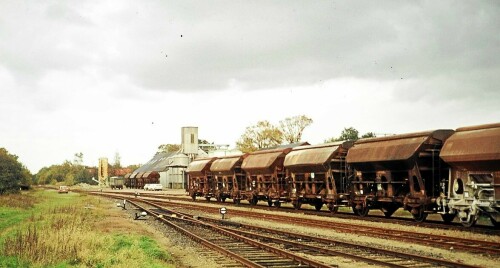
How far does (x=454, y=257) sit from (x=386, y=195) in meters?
9.55

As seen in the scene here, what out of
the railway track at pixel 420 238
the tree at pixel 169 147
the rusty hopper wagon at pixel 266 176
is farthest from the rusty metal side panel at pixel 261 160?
the tree at pixel 169 147

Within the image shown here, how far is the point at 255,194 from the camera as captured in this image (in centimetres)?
3528

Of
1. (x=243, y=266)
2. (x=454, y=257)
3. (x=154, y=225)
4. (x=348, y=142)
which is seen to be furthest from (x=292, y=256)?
(x=348, y=142)

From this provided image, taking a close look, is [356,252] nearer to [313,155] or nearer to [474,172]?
[474,172]

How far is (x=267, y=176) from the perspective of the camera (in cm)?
3372

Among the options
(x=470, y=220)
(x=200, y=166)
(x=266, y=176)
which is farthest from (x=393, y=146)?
(x=200, y=166)

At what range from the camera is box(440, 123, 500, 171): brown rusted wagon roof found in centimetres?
1655

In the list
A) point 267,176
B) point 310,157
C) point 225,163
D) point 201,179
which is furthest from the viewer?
point 201,179

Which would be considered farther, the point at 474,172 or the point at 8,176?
the point at 8,176

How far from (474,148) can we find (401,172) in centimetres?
447

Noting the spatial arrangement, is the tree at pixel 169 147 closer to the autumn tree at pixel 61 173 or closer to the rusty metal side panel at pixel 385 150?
the autumn tree at pixel 61 173

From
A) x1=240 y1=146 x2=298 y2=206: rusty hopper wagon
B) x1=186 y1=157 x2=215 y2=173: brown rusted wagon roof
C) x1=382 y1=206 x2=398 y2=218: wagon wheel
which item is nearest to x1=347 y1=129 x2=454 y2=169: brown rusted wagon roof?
x1=382 y1=206 x2=398 y2=218: wagon wheel

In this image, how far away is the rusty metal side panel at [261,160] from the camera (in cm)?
3262

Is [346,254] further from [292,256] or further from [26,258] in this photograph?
[26,258]
